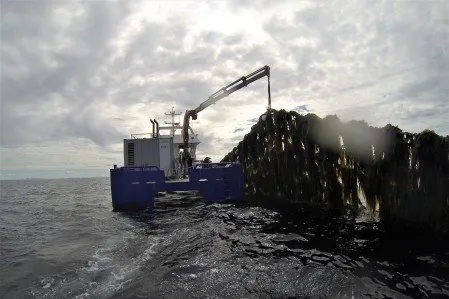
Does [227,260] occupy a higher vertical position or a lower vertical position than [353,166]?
lower

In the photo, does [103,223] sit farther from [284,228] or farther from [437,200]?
[437,200]

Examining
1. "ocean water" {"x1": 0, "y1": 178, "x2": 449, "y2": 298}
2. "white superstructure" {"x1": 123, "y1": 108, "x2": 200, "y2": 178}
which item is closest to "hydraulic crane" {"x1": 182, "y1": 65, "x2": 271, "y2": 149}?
"white superstructure" {"x1": 123, "y1": 108, "x2": 200, "y2": 178}

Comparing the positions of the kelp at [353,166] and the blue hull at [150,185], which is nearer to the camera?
the kelp at [353,166]

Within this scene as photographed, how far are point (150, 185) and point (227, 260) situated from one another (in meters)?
11.4

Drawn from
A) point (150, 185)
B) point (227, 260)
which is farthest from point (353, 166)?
point (150, 185)

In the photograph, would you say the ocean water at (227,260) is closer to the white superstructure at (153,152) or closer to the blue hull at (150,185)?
the blue hull at (150,185)

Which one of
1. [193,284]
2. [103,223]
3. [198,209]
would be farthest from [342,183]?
[103,223]

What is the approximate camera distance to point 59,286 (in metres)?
7.52

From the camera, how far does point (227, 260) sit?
895 centimetres

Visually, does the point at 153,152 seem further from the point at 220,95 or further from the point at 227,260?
the point at 227,260

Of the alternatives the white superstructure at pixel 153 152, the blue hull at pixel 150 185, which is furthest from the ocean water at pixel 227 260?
the white superstructure at pixel 153 152

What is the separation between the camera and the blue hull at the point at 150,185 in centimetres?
1928

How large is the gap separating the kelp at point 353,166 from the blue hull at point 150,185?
14.4ft

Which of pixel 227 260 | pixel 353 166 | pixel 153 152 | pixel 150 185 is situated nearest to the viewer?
pixel 227 260
